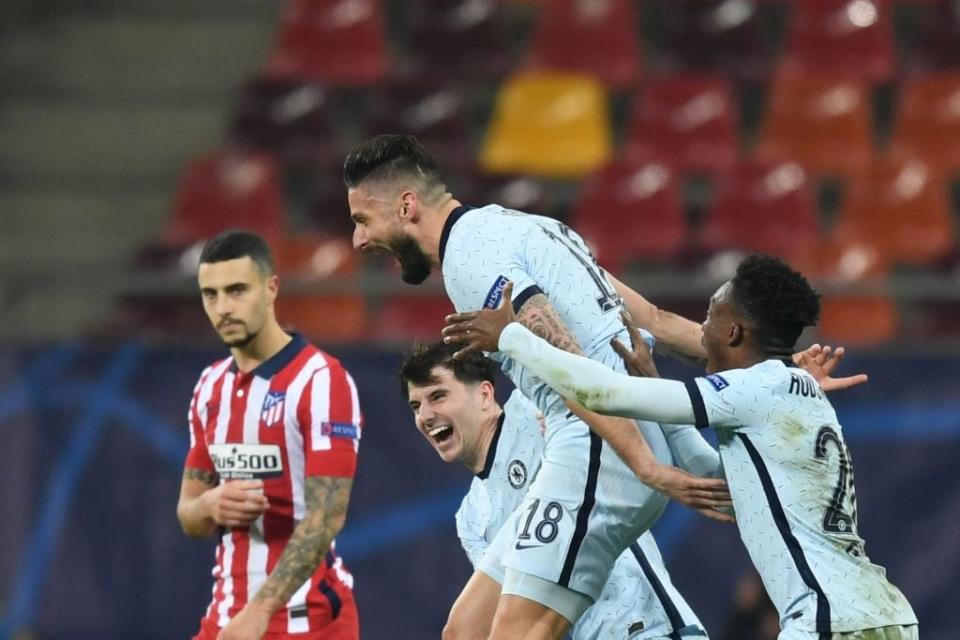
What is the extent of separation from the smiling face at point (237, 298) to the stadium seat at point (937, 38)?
697 centimetres

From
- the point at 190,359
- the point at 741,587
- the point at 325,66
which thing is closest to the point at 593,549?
the point at 741,587

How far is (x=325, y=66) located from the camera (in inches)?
476

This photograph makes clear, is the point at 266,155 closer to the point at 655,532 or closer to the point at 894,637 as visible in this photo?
the point at 655,532

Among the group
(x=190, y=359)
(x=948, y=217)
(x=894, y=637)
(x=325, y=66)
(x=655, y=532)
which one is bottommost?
(x=894, y=637)

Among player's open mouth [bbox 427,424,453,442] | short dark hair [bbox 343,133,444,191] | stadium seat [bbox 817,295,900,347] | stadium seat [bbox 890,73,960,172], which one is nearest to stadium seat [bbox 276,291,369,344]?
stadium seat [bbox 817,295,900,347]

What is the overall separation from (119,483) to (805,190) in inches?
181

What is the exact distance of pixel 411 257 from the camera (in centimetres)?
519

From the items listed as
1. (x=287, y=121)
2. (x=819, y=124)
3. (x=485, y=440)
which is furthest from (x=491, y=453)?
(x=287, y=121)

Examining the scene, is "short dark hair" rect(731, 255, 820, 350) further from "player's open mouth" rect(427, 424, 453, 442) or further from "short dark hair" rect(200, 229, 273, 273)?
"short dark hair" rect(200, 229, 273, 273)

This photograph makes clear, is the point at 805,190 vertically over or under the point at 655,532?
over

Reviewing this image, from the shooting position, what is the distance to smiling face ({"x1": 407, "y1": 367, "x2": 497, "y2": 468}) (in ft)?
19.6

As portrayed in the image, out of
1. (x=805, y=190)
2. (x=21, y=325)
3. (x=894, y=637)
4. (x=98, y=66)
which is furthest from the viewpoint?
(x=98, y=66)

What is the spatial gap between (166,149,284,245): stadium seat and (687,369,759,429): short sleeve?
22.7ft

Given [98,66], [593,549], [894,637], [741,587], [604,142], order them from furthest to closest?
[98,66]
[604,142]
[741,587]
[593,549]
[894,637]
